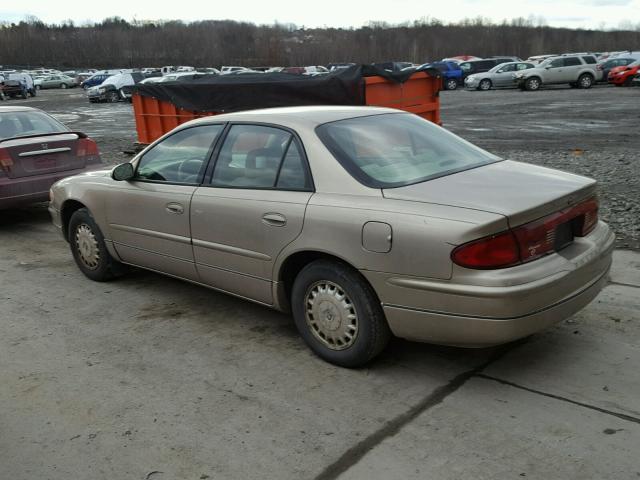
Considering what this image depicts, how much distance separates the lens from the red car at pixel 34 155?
25.4ft

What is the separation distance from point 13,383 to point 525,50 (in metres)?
123

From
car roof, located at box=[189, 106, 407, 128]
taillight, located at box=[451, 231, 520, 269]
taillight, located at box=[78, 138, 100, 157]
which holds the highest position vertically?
car roof, located at box=[189, 106, 407, 128]

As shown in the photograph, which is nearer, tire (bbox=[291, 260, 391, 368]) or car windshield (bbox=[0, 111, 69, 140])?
tire (bbox=[291, 260, 391, 368])

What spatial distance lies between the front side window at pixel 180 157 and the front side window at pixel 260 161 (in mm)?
201

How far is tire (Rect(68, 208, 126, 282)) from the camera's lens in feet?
18.4

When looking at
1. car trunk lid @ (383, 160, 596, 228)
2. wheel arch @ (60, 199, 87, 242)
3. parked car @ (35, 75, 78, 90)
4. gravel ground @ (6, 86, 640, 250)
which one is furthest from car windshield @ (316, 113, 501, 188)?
parked car @ (35, 75, 78, 90)

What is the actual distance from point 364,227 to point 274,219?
71 cm

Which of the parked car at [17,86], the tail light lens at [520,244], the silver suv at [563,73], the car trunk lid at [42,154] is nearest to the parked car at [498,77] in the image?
the silver suv at [563,73]

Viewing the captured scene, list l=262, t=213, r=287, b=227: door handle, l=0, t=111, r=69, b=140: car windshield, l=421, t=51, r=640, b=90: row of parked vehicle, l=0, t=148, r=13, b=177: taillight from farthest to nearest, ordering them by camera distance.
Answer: l=421, t=51, r=640, b=90: row of parked vehicle, l=0, t=111, r=69, b=140: car windshield, l=0, t=148, r=13, b=177: taillight, l=262, t=213, r=287, b=227: door handle

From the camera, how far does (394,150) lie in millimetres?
4109

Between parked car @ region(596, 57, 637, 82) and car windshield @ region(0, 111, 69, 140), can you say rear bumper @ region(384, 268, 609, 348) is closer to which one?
car windshield @ region(0, 111, 69, 140)

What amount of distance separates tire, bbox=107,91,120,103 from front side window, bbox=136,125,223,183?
34.0 m

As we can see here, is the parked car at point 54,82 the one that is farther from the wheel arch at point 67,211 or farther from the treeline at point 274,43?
the wheel arch at point 67,211

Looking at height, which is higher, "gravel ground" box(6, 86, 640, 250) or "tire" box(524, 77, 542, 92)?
"tire" box(524, 77, 542, 92)
